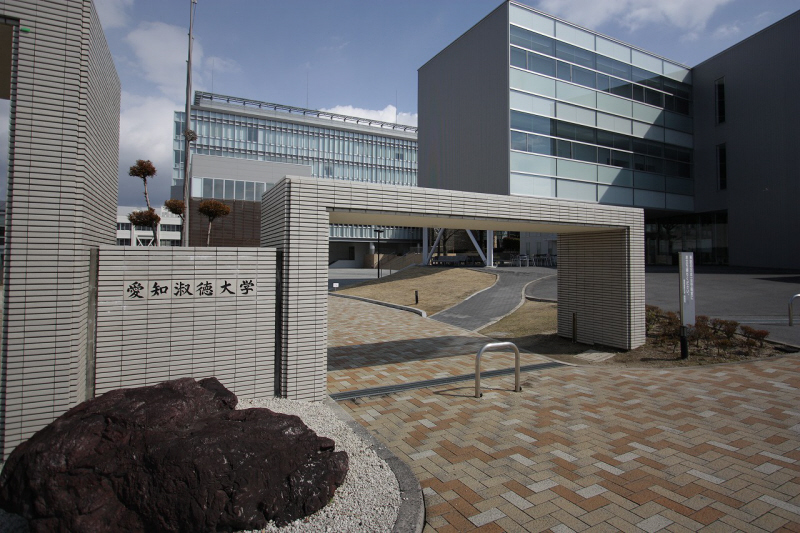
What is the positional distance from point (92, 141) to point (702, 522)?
7492 mm

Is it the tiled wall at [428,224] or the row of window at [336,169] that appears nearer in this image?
the tiled wall at [428,224]

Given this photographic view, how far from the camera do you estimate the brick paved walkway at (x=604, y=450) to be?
375cm

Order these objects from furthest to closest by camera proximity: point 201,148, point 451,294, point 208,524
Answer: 1. point 201,148
2. point 451,294
3. point 208,524

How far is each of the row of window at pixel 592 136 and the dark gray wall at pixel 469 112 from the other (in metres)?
1.33

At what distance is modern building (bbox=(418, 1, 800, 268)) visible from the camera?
25188 mm

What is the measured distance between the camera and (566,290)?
39.0 ft

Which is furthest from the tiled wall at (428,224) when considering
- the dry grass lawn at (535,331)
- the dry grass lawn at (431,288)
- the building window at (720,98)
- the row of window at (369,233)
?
the row of window at (369,233)

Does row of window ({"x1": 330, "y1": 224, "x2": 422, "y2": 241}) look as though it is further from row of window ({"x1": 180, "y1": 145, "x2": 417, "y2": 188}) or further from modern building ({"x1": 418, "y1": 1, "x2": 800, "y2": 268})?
modern building ({"x1": 418, "y1": 1, "x2": 800, "y2": 268})

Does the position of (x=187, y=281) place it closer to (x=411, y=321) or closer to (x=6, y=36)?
(x=6, y=36)

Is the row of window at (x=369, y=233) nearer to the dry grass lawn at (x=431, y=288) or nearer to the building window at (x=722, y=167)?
the dry grass lawn at (x=431, y=288)

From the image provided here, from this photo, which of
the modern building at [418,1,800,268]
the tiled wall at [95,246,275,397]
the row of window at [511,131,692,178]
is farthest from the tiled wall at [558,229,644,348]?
the row of window at [511,131,692,178]

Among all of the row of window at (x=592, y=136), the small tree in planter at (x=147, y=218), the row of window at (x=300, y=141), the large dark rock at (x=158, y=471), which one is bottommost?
the large dark rock at (x=158, y=471)

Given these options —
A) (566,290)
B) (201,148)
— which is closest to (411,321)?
(566,290)

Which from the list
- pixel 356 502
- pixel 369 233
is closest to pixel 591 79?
pixel 356 502
